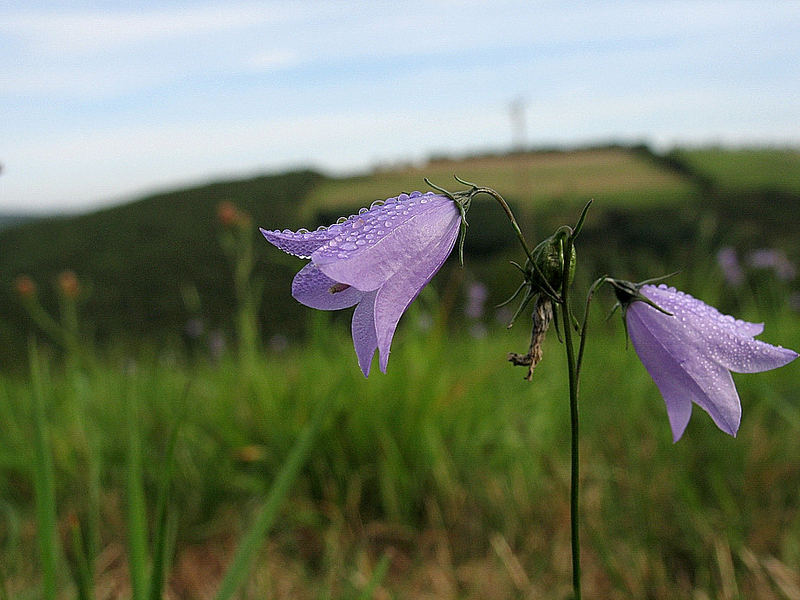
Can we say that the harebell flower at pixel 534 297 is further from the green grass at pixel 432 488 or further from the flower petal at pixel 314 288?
the green grass at pixel 432 488

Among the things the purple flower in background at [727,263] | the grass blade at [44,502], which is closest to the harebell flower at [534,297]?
the grass blade at [44,502]

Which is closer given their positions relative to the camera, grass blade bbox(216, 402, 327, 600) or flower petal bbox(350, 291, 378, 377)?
flower petal bbox(350, 291, 378, 377)

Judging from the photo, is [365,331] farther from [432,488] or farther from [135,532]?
[432,488]

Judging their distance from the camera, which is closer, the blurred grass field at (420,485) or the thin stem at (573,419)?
the thin stem at (573,419)

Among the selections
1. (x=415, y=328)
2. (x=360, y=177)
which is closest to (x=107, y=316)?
(x=360, y=177)

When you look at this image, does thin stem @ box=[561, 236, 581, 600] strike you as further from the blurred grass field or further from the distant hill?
the distant hill

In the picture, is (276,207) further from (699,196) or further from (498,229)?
(699,196)

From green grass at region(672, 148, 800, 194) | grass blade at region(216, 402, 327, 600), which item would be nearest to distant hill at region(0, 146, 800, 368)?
green grass at region(672, 148, 800, 194)
